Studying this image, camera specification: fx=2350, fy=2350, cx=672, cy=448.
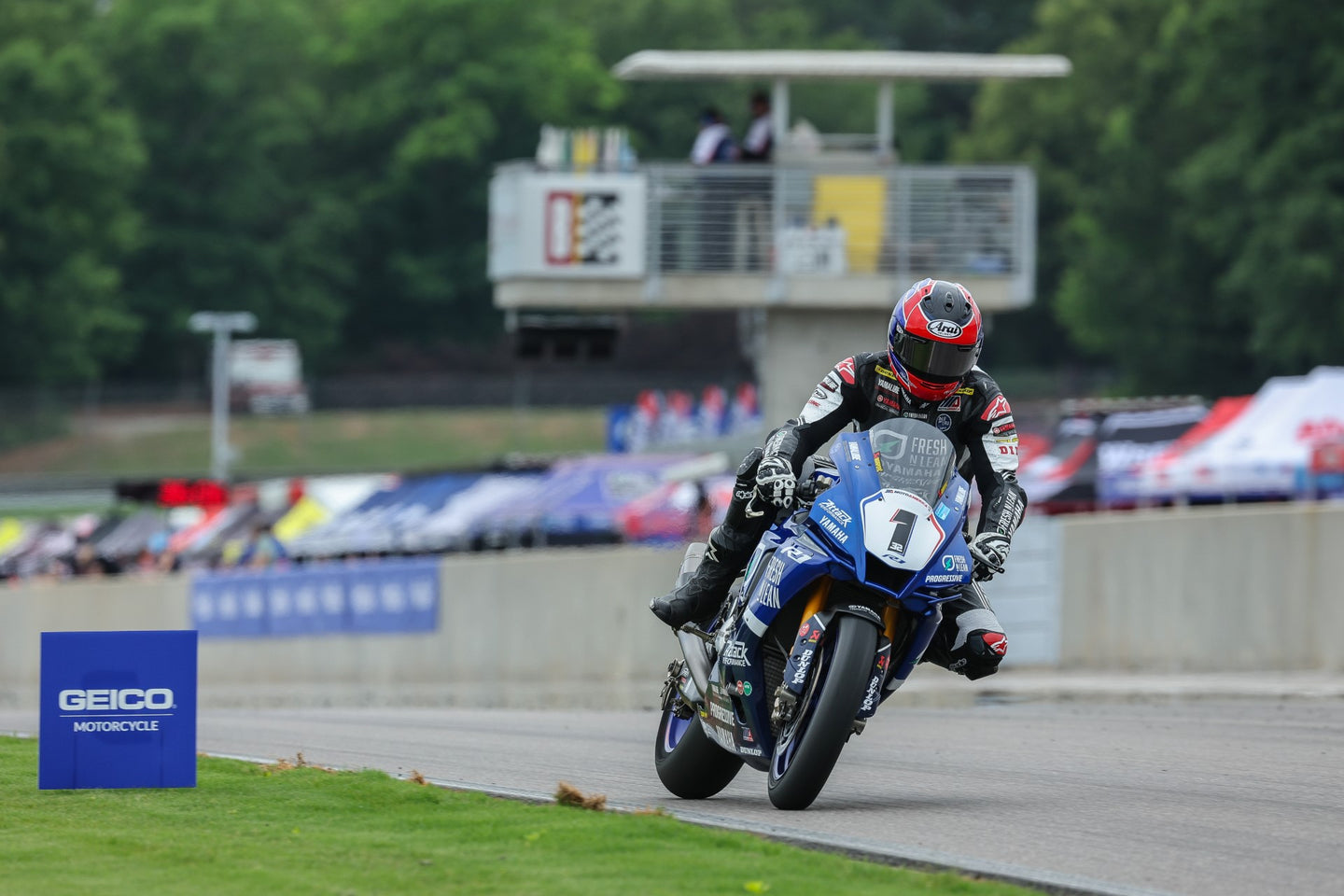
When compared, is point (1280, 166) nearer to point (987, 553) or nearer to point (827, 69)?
point (827, 69)

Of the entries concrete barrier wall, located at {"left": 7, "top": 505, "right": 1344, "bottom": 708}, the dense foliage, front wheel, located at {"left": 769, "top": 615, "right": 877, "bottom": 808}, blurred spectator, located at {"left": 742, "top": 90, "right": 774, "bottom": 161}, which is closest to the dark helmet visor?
front wheel, located at {"left": 769, "top": 615, "right": 877, "bottom": 808}

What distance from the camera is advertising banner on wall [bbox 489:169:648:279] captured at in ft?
108

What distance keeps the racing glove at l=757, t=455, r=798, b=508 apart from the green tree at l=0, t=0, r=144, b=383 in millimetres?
75639

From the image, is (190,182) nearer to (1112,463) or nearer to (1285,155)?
(1285,155)

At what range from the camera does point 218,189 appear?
9338 cm

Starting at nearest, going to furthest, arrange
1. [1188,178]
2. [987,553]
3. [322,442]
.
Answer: [987,553], [1188,178], [322,442]

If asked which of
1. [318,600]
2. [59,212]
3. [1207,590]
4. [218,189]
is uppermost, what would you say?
[218,189]

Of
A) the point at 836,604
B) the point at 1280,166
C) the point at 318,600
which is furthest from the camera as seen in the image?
the point at 1280,166

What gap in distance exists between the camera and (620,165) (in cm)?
3325

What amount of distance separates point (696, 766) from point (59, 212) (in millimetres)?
79143

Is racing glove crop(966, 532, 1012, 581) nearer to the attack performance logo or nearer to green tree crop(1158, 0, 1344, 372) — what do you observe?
the attack performance logo

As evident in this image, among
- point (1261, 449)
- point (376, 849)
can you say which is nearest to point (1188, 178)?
point (1261, 449)

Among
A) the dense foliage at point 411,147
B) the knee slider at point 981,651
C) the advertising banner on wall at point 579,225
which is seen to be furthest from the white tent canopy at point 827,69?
the dense foliage at point 411,147

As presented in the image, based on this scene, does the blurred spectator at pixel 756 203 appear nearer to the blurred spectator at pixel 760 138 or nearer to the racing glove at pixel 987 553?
the blurred spectator at pixel 760 138
